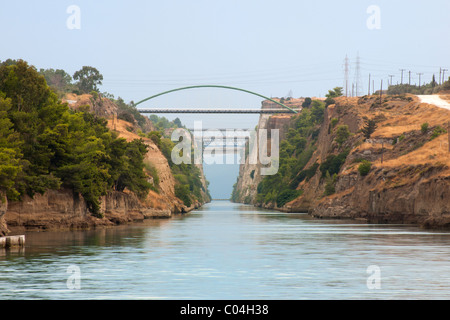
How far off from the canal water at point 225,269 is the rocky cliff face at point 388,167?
28438 mm

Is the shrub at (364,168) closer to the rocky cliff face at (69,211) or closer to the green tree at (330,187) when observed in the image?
the green tree at (330,187)

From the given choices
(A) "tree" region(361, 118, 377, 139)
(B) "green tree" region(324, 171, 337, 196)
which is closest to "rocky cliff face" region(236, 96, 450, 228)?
(B) "green tree" region(324, 171, 337, 196)

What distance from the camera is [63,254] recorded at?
154 ft

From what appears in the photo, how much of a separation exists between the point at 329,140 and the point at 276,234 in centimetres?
9788

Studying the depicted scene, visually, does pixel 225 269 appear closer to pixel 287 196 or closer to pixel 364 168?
pixel 364 168

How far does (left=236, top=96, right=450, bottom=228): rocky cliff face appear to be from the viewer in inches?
3529

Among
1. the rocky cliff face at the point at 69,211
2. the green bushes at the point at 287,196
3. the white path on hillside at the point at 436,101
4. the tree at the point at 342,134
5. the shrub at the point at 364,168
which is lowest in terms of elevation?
the green bushes at the point at 287,196

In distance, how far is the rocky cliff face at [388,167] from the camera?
8962 centimetres

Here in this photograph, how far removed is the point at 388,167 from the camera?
359ft

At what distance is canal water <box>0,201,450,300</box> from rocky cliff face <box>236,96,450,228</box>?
93.3 feet

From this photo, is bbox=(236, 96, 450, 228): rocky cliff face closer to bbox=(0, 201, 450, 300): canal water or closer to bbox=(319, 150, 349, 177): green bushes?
bbox=(319, 150, 349, 177): green bushes

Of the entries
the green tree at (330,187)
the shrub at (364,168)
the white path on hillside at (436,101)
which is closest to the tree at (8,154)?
the shrub at (364,168)

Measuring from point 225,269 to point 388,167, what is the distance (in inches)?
2908

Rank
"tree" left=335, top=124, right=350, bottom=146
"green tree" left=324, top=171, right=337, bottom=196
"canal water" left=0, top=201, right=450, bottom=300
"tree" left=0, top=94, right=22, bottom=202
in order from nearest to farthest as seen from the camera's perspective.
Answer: "canal water" left=0, top=201, right=450, bottom=300, "tree" left=0, top=94, right=22, bottom=202, "green tree" left=324, top=171, right=337, bottom=196, "tree" left=335, top=124, right=350, bottom=146
